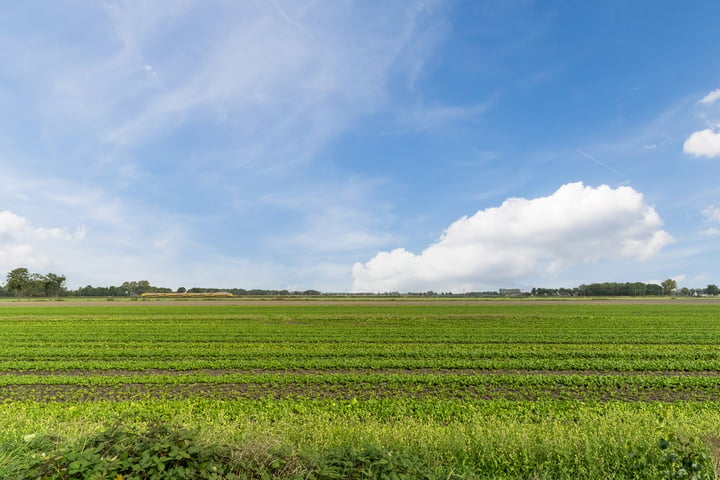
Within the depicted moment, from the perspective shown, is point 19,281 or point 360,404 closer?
point 360,404

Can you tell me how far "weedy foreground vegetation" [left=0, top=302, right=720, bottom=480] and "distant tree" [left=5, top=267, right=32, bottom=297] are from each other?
163680 mm

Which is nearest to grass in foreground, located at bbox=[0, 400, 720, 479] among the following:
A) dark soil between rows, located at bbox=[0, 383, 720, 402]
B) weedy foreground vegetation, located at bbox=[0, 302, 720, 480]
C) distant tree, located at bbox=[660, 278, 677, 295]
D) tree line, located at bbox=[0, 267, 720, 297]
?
weedy foreground vegetation, located at bbox=[0, 302, 720, 480]

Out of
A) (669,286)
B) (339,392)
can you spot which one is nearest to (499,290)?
(669,286)

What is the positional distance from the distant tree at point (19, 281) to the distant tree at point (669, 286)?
325m

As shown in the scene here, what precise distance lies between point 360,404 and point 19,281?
20097 centimetres

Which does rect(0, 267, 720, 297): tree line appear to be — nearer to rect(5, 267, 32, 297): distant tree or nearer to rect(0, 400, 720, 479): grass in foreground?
rect(5, 267, 32, 297): distant tree

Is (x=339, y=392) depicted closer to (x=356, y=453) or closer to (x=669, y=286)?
(x=356, y=453)

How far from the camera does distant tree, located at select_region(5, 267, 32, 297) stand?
468 ft

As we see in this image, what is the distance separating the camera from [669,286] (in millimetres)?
190875

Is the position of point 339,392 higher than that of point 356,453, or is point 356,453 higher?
point 356,453

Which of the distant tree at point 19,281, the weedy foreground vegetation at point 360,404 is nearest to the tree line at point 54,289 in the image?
the distant tree at point 19,281

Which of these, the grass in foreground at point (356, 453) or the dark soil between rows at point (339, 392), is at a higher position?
the grass in foreground at point (356, 453)

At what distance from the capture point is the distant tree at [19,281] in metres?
143

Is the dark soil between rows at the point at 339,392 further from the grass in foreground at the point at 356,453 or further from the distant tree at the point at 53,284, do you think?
the distant tree at the point at 53,284
